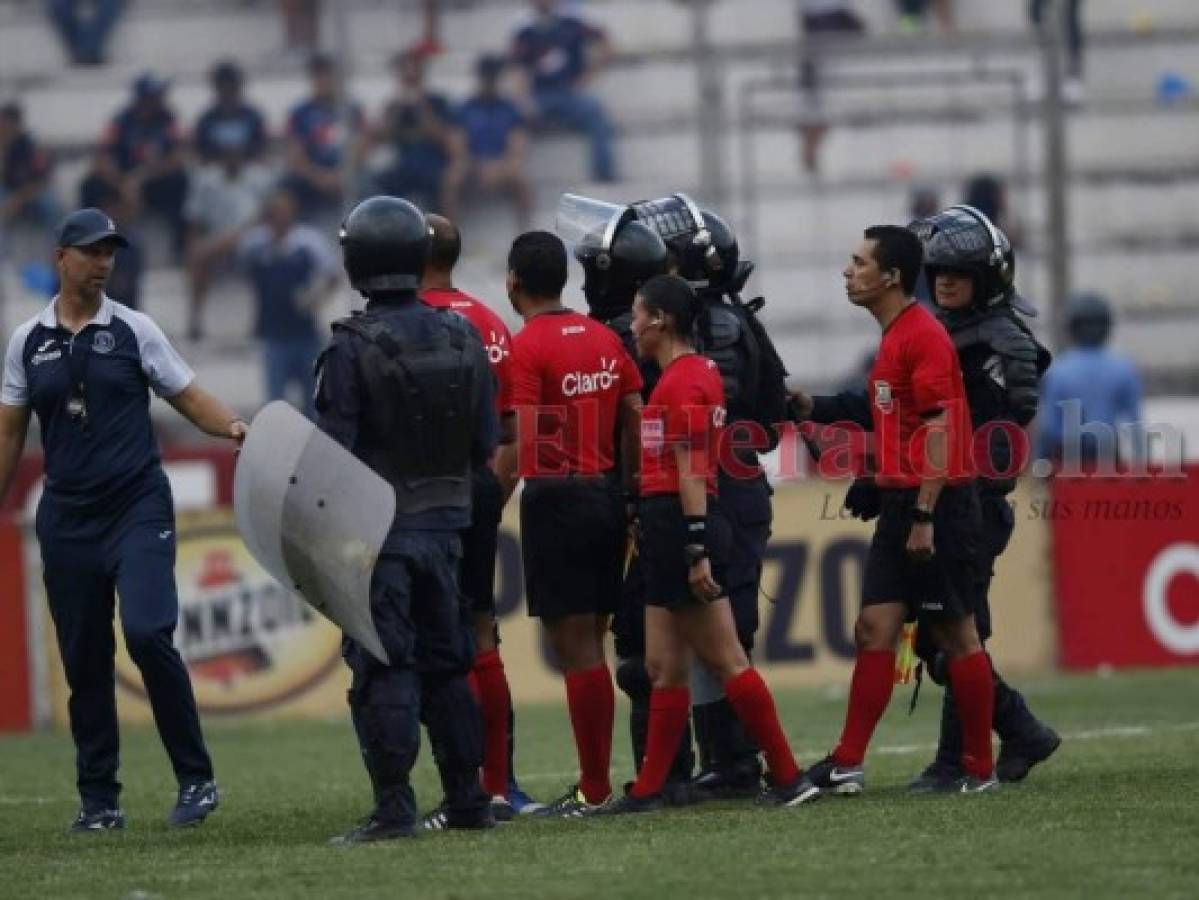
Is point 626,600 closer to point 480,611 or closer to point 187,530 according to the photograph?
point 480,611

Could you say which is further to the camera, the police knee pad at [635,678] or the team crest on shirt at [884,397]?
the police knee pad at [635,678]

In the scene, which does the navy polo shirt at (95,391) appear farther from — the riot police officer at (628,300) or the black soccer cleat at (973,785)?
the black soccer cleat at (973,785)

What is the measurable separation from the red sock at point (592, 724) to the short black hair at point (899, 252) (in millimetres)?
1947

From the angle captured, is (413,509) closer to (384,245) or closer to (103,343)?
(384,245)

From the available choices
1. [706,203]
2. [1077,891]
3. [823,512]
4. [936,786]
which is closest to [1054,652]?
[823,512]

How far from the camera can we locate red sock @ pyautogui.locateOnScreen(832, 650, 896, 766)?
35.7ft

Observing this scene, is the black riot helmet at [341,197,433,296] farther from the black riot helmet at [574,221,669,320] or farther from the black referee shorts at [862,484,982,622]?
the black referee shorts at [862,484,982,622]

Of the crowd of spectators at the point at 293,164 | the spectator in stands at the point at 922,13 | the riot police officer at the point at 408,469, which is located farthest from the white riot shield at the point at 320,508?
the spectator in stands at the point at 922,13

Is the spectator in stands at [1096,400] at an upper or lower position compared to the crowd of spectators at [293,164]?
lower

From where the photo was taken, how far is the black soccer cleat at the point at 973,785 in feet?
36.3

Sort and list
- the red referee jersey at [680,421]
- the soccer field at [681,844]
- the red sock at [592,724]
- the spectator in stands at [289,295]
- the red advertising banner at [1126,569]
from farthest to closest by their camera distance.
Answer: the spectator in stands at [289,295]
the red advertising banner at [1126,569]
the red sock at [592,724]
the red referee jersey at [680,421]
the soccer field at [681,844]

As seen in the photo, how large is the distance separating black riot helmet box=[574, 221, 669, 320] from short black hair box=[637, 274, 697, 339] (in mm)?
540

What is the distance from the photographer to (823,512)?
18047mm

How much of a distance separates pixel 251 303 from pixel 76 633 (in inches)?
490
